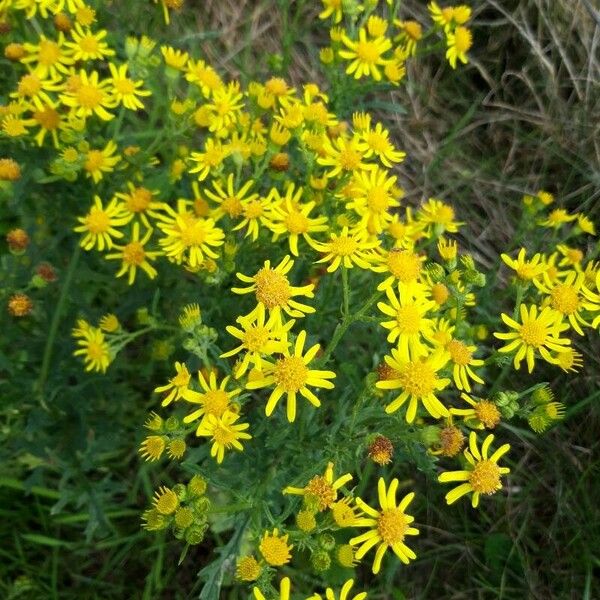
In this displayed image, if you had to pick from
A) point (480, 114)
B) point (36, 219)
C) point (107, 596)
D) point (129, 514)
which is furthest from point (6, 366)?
point (480, 114)

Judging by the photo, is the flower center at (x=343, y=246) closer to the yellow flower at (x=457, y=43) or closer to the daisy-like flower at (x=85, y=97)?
the daisy-like flower at (x=85, y=97)

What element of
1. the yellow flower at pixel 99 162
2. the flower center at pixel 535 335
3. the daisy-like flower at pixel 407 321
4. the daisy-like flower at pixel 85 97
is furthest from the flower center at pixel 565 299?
the daisy-like flower at pixel 85 97

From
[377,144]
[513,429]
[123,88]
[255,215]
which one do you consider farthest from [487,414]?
[123,88]

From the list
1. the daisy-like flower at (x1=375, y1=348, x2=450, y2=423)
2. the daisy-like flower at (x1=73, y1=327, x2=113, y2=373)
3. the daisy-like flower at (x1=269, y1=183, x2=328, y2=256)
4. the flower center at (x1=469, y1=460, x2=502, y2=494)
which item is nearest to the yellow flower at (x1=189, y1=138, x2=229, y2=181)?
the daisy-like flower at (x1=269, y1=183, x2=328, y2=256)

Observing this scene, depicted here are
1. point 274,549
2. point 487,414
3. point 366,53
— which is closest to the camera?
point 274,549

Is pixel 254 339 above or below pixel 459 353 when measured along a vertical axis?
above

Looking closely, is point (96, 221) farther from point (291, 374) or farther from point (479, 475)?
point (479, 475)

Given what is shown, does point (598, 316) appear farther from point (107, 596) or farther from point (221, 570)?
point (107, 596)
